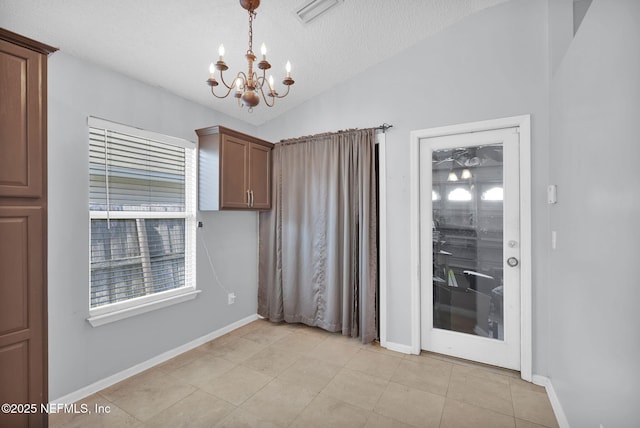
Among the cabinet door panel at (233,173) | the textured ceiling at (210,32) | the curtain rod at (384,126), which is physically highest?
the textured ceiling at (210,32)

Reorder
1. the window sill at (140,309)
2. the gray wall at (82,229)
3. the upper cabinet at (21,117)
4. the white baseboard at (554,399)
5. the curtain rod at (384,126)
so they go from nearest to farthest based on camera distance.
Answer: the upper cabinet at (21,117), the white baseboard at (554,399), the gray wall at (82,229), the window sill at (140,309), the curtain rod at (384,126)

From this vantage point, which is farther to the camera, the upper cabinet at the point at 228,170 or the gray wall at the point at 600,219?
the upper cabinet at the point at 228,170

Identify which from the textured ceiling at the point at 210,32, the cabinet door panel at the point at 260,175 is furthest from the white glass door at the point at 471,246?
the cabinet door panel at the point at 260,175

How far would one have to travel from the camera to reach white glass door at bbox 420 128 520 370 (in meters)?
2.57

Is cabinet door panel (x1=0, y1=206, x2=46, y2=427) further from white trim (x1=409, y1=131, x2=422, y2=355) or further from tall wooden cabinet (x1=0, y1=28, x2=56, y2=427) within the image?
white trim (x1=409, y1=131, x2=422, y2=355)

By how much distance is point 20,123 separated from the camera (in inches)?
55.4

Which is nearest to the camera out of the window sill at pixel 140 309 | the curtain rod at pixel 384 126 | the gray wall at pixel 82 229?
the gray wall at pixel 82 229

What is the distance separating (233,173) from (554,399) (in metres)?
3.29

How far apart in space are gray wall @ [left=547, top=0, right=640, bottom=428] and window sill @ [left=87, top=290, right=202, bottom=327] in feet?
10.2

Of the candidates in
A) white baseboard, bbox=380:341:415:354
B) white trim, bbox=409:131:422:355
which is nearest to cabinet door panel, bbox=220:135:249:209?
white trim, bbox=409:131:422:355

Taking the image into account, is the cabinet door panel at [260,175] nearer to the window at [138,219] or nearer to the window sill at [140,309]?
the window at [138,219]

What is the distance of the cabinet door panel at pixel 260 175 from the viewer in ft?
11.1

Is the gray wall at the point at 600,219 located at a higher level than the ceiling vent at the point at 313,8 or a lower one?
lower

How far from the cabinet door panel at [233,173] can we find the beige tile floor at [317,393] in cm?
154
